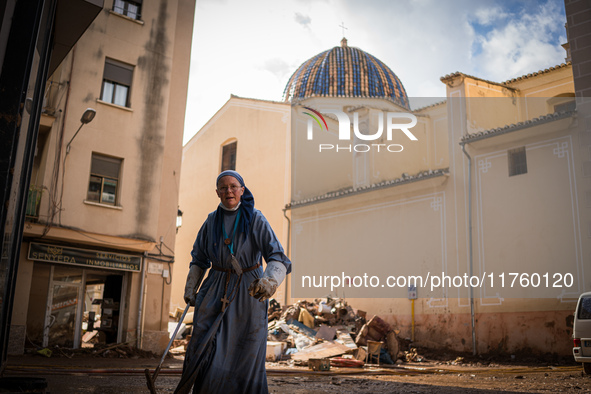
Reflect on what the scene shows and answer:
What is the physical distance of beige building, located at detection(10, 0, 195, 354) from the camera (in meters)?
14.3

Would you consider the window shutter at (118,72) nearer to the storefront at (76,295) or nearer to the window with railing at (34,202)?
the window with railing at (34,202)

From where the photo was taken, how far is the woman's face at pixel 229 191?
4391 millimetres

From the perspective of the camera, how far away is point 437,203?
1959 cm

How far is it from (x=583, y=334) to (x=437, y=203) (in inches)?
339

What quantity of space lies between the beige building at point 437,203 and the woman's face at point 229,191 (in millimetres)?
6105

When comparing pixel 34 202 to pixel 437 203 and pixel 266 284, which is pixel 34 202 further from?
pixel 437 203

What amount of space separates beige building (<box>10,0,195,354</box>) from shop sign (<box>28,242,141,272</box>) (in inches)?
1.0

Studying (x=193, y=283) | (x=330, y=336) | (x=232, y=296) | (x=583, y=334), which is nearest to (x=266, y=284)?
(x=232, y=296)

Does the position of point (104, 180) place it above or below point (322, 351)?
above

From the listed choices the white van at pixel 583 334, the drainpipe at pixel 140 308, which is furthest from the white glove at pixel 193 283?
the drainpipe at pixel 140 308

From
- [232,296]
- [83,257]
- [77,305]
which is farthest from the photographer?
[77,305]

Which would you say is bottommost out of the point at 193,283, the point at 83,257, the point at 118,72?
the point at 193,283

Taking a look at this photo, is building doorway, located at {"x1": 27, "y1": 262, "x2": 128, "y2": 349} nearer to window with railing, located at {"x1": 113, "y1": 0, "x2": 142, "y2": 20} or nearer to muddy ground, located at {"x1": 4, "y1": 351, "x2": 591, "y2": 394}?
muddy ground, located at {"x1": 4, "y1": 351, "x2": 591, "y2": 394}

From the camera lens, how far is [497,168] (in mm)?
18328
